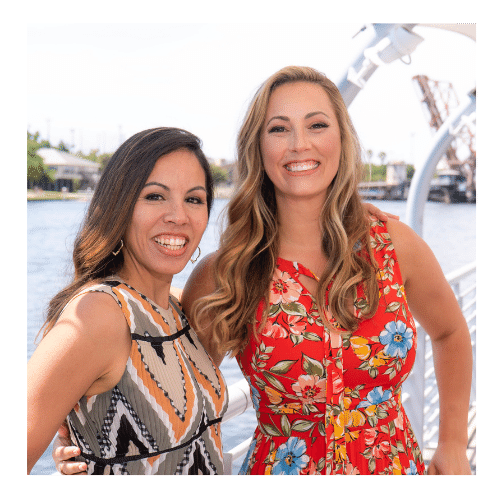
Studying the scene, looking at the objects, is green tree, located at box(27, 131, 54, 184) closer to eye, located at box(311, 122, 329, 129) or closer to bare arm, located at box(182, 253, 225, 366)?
bare arm, located at box(182, 253, 225, 366)

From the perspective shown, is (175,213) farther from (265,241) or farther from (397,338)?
(397,338)

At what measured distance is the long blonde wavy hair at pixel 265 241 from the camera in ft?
6.08

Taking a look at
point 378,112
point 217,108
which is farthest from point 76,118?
point 378,112

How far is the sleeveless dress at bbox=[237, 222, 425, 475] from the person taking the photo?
178 centimetres

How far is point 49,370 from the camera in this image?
1271 mm

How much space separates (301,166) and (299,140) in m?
0.09

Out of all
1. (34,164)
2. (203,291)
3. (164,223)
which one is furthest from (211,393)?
(34,164)

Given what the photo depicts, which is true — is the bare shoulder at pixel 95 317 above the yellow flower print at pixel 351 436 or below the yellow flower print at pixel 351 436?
above

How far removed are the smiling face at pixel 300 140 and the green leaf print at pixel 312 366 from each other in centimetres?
56

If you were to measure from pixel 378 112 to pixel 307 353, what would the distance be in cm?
1921

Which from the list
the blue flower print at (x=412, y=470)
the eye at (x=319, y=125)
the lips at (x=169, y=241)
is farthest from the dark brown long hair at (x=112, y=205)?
the blue flower print at (x=412, y=470)

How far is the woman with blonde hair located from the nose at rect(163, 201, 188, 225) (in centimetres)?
35

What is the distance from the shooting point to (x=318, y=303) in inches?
73.7

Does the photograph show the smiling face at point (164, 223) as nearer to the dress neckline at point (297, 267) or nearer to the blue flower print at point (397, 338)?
the dress neckline at point (297, 267)
